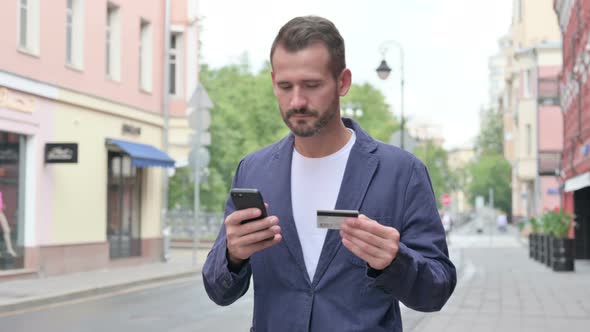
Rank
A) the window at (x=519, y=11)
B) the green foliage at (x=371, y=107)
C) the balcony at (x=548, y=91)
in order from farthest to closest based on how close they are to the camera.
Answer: the green foliage at (x=371, y=107), the window at (x=519, y=11), the balcony at (x=548, y=91)

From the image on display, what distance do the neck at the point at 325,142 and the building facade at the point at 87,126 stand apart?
17486 millimetres

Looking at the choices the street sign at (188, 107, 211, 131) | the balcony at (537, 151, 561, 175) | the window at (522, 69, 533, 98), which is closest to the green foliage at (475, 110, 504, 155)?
the window at (522, 69, 533, 98)

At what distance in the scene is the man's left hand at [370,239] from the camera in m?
2.53

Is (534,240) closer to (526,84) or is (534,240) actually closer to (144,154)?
(144,154)

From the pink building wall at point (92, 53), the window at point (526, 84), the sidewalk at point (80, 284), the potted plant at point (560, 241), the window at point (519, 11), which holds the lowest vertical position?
the sidewalk at point (80, 284)

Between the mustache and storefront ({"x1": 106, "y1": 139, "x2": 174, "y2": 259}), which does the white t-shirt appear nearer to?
the mustache

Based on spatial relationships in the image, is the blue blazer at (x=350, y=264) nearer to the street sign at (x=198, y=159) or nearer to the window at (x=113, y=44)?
the street sign at (x=198, y=159)

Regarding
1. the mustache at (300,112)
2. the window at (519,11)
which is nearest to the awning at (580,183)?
the mustache at (300,112)

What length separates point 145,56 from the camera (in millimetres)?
28109

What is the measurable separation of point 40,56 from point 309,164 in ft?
63.9

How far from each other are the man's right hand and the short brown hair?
1.70ft

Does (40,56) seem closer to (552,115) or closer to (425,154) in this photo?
(552,115)

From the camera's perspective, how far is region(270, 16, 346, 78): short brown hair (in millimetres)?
2848

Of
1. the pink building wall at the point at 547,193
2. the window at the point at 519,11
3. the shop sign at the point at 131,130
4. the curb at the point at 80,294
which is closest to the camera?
the curb at the point at 80,294
